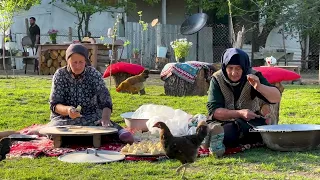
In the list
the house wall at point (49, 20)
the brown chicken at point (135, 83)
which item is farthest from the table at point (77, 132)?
the house wall at point (49, 20)

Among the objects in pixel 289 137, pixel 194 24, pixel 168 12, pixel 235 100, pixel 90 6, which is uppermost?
pixel 168 12

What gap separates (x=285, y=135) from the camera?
506 cm

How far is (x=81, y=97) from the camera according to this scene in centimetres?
602

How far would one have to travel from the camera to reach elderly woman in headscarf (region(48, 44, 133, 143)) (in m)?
5.91

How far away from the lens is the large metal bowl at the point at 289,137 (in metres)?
5.05

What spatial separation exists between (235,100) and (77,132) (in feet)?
5.43

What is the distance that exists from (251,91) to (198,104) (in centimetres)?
434

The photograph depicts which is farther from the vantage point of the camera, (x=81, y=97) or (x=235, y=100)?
(x=81, y=97)

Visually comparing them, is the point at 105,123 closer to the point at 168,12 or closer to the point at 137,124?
the point at 137,124

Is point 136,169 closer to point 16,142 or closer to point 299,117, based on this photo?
point 16,142

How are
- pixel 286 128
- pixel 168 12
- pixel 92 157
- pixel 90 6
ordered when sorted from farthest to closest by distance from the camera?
pixel 168 12 → pixel 90 6 → pixel 286 128 → pixel 92 157

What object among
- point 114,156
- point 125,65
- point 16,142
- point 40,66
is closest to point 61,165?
point 114,156

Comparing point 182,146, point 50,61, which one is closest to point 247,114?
point 182,146

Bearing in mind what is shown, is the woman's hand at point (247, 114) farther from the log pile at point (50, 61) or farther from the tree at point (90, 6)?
the tree at point (90, 6)
